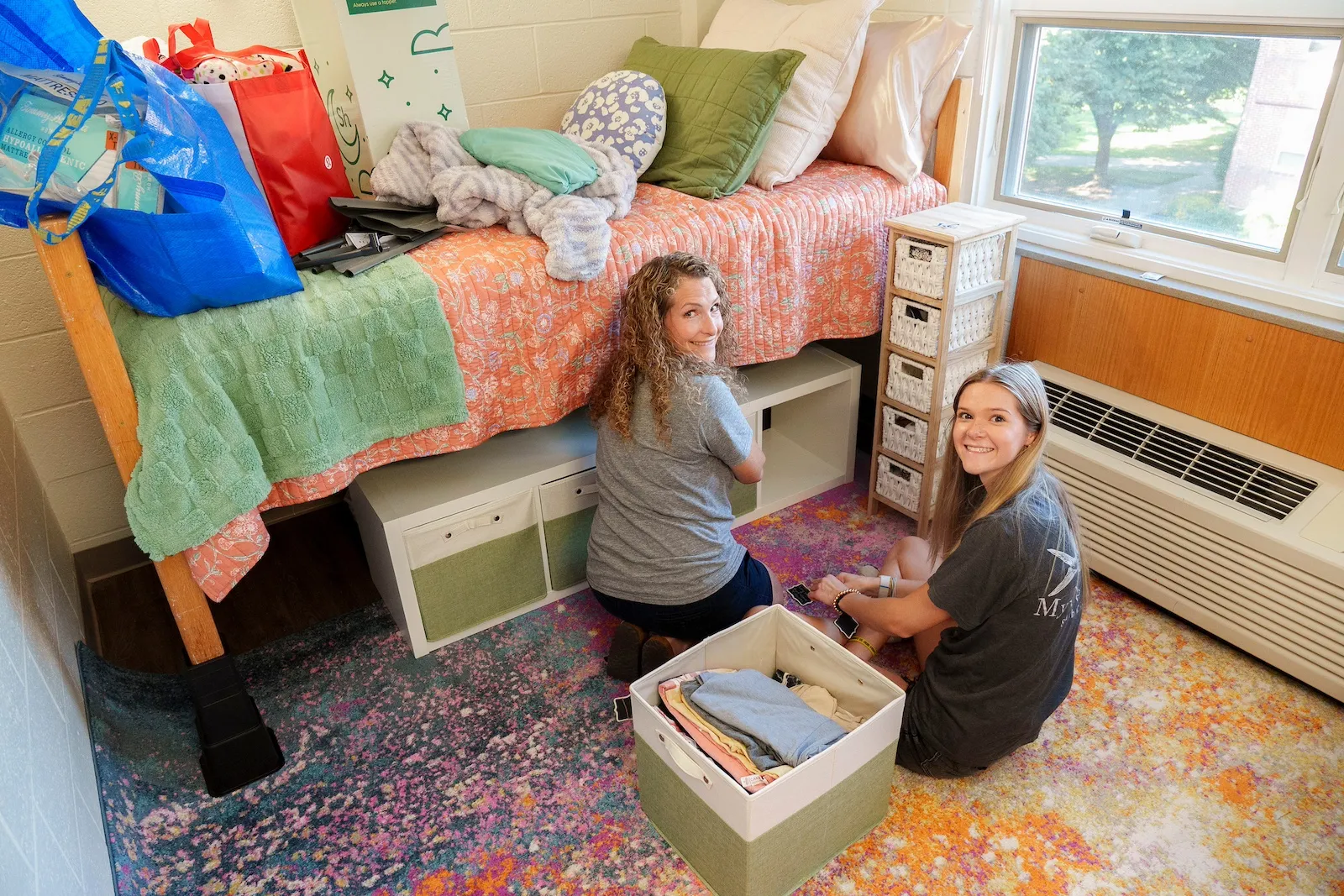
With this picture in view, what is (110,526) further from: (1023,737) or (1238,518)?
(1238,518)

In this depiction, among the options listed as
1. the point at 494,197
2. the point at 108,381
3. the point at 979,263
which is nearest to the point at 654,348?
the point at 494,197

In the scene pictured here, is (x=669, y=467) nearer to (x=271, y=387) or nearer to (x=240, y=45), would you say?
(x=271, y=387)

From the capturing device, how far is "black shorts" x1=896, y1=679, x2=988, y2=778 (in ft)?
5.20

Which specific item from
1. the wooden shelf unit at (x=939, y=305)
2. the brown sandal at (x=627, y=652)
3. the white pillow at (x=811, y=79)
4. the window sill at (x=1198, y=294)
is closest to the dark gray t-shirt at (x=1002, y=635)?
the brown sandal at (x=627, y=652)

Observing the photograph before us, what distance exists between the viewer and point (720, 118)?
7.02 feet

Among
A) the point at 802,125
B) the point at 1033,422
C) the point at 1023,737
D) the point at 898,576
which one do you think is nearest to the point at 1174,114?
the point at 802,125

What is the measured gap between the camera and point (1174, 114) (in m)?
2.04

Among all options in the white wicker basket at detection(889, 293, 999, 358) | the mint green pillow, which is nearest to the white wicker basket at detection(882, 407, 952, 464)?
the white wicker basket at detection(889, 293, 999, 358)

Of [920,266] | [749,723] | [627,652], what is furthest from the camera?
[920,266]

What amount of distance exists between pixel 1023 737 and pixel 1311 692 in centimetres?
68

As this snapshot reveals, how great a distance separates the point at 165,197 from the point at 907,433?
1.64 metres

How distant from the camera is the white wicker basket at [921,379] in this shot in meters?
2.13

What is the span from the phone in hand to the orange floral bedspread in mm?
640

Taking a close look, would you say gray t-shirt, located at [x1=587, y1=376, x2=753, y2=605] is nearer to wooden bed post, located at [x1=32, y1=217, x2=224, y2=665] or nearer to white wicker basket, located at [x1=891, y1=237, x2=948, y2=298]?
white wicker basket, located at [x1=891, y1=237, x2=948, y2=298]
